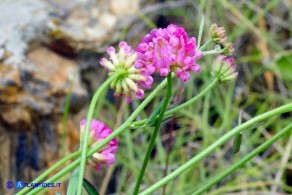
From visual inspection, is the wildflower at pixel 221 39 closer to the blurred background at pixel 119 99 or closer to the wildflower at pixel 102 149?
the wildflower at pixel 102 149

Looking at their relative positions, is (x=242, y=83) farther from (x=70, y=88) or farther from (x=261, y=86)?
(x=70, y=88)

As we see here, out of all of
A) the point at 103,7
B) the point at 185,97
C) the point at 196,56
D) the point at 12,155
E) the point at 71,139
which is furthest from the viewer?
the point at 185,97

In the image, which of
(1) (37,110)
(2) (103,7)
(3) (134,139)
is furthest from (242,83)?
(1) (37,110)

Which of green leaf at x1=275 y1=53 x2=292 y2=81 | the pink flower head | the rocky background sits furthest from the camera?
green leaf at x1=275 y1=53 x2=292 y2=81

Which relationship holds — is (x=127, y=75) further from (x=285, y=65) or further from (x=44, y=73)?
(x=285, y=65)

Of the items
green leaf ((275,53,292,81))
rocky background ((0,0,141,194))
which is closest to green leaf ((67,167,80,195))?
rocky background ((0,0,141,194))

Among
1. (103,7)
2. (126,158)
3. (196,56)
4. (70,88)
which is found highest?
(103,7)

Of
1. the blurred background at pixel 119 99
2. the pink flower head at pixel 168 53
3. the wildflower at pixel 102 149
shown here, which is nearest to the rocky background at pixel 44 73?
the blurred background at pixel 119 99

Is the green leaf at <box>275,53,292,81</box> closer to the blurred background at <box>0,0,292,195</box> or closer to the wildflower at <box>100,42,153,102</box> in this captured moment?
the blurred background at <box>0,0,292,195</box>
